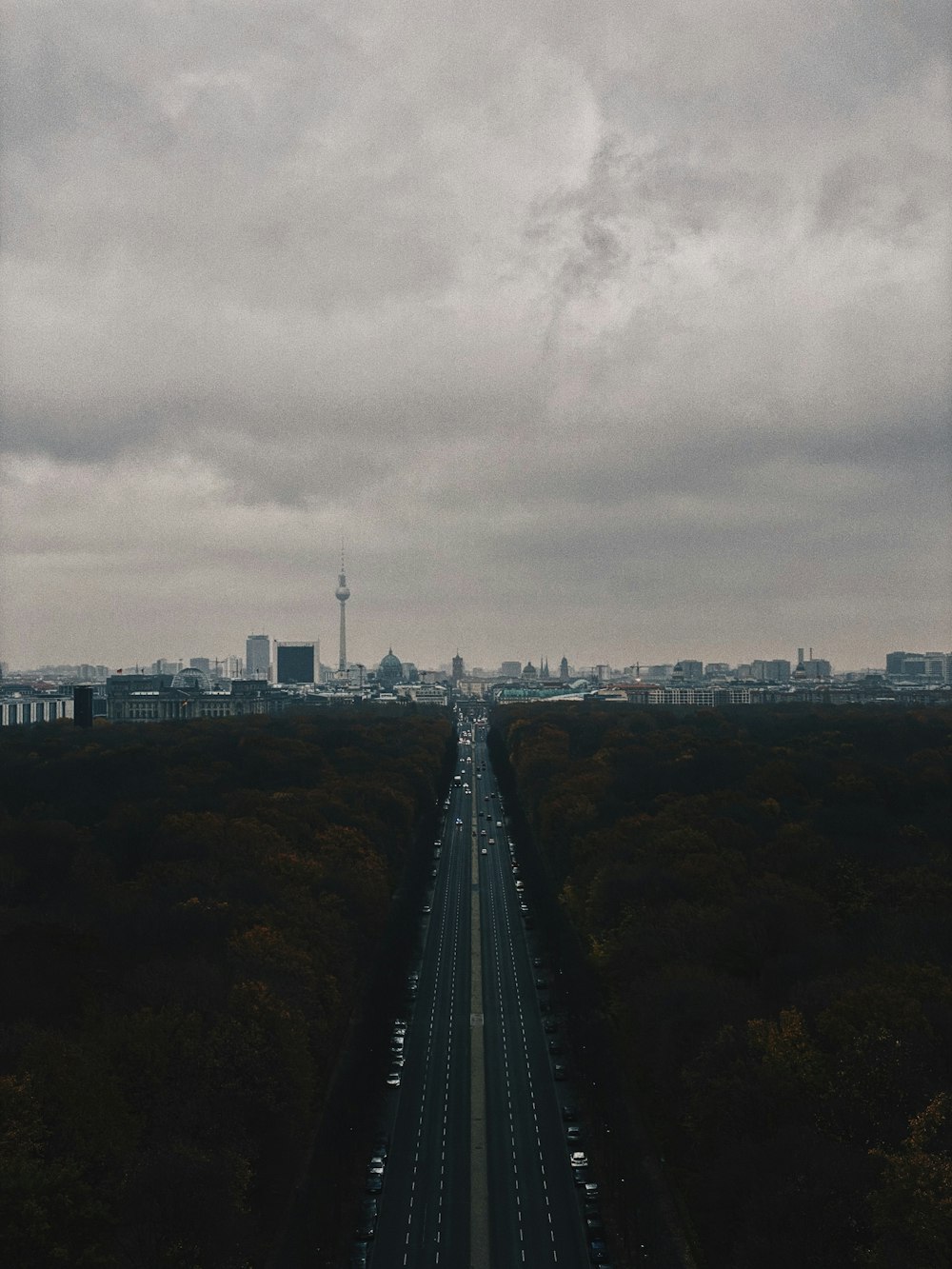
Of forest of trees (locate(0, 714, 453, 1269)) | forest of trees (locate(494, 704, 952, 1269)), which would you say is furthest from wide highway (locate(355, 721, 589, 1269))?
forest of trees (locate(494, 704, 952, 1269))

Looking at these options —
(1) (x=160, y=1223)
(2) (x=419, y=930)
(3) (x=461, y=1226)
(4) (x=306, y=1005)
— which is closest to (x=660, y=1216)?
(3) (x=461, y=1226)

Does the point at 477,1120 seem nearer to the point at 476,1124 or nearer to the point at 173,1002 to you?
the point at 476,1124

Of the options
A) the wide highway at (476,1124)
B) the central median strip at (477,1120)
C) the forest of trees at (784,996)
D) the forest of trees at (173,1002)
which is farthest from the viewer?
the wide highway at (476,1124)

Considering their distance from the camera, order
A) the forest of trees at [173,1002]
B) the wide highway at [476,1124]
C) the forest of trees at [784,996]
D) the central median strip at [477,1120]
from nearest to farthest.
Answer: the forest of trees at [784,996] < the forest of trees at [173,1002] < the central median strip at [477,1120] < the wide highway at [476,1124]

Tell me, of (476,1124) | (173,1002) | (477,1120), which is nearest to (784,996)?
(476,1124)

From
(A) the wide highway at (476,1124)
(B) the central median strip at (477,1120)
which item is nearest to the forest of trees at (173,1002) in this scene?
(A) the wide highway at (476,1124)

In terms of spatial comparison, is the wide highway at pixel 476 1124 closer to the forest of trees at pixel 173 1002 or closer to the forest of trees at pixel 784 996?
the forest of trees at pixel 173 1002

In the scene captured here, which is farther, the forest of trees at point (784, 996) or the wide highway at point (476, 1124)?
the wide highway at point (476, 1124)
